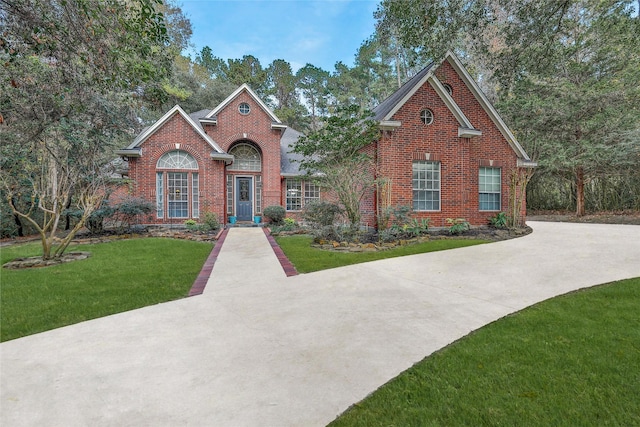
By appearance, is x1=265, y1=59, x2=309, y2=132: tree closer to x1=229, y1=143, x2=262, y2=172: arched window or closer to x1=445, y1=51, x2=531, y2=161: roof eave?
x1=229, y1=143, x2=262, y2=172: arched window

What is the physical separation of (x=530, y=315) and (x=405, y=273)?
2.24 metres

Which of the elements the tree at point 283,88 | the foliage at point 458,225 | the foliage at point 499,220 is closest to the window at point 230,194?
the foliage at point 458,225

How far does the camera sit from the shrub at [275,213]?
15.1 m

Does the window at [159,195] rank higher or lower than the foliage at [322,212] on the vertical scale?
higher

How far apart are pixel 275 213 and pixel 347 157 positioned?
19.5 ft

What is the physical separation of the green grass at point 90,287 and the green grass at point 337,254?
213cm

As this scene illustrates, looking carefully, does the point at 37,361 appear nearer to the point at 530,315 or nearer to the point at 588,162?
the point at 530,315

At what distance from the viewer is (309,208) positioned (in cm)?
971

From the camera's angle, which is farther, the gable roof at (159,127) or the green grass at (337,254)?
the gable roof at (159,127)

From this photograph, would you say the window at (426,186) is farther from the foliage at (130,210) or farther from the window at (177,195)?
the foliage at (130,210)

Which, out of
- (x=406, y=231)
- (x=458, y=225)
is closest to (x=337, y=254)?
(x=406, y=231)

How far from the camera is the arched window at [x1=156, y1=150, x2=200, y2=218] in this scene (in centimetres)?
1356

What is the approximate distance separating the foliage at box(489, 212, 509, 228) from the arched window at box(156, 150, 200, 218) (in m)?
12.4

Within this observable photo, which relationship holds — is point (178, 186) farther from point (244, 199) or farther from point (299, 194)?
point (299, 194)
